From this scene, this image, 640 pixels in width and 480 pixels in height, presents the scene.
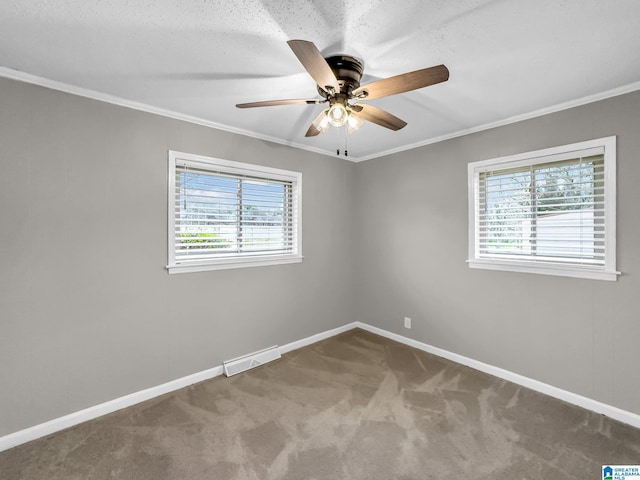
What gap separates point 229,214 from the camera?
2.88m

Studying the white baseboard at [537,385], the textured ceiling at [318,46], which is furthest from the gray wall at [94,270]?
the white baseboard at [537,385]

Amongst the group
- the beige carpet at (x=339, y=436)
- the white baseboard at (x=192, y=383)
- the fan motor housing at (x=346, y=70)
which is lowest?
the beige carpet at (x=339, y=436)

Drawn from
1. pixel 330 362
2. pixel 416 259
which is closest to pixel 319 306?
pixel 330 362

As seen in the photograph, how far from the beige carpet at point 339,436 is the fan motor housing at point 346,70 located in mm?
2233

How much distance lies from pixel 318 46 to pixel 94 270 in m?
2.20

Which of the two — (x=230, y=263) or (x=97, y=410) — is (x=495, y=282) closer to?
(x=230, y=263)

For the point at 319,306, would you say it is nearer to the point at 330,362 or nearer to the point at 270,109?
the point at 330,362

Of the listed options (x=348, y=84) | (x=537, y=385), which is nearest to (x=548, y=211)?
(x=537, y=385)

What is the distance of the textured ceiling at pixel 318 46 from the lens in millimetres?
1346

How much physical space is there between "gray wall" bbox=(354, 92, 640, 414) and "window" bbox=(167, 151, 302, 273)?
1.16 m

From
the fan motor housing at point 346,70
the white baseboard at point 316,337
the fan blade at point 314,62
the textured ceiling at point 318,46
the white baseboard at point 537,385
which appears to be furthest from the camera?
the white baseboard at point 316,337

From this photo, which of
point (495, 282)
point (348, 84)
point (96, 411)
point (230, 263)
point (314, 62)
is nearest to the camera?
point (314, 62)

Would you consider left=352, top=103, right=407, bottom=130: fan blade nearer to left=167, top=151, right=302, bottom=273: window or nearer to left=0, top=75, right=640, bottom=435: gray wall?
left=0, top=75, right=640, bottom=435: gray wall

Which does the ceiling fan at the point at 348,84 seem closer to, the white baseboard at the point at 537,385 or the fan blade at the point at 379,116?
the fan blade at the point at 379,116
